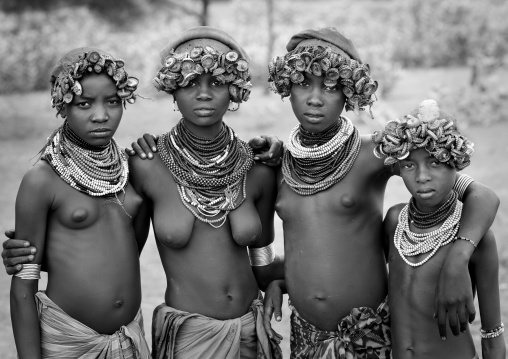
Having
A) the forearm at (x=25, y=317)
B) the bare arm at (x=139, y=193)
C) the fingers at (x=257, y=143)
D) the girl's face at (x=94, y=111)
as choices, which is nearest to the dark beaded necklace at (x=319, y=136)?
the fingers at (x=257, y=143)

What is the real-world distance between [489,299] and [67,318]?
1890 millimetres

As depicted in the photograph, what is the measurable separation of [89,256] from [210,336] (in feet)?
2.30

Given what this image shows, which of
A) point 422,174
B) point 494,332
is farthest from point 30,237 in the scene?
point 494,332

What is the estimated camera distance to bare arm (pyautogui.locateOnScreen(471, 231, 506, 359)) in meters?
2.99

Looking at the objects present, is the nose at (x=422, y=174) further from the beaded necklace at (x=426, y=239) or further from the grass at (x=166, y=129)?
the grass at (x=166, y=129)

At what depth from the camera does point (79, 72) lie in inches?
124

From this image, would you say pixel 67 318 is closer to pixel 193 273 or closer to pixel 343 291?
pixel 193 273

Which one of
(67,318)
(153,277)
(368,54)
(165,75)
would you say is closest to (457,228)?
(165,75)

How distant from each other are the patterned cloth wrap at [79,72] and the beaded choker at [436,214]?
1.44m

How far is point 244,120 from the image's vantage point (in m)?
12.6

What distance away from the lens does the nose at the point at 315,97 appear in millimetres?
3283

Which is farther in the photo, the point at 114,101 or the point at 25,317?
the point at 114,101

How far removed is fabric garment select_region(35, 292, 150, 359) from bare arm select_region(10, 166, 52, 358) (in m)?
0.04

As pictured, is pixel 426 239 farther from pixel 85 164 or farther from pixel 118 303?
pixel 85 164
